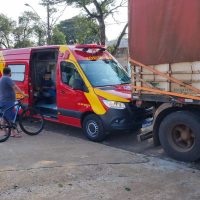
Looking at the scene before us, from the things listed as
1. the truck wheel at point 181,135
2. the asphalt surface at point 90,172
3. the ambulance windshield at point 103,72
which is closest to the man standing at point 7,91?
the asphalt surface at point 90,172

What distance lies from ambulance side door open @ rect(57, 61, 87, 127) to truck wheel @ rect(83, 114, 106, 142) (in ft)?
0.85

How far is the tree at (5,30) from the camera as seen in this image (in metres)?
57.4

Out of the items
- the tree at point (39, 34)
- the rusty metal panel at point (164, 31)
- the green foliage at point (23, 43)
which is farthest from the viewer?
the green foliage at point (23, 43)

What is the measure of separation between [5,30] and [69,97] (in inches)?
2024

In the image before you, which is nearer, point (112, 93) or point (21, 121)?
point (112, 93)

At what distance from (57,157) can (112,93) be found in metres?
2.08

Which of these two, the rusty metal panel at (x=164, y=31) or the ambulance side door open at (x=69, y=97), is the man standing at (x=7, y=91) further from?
the rusty metal panel at (x=164, y=31)

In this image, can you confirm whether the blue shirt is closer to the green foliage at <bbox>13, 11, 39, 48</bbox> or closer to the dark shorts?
the dark shorts

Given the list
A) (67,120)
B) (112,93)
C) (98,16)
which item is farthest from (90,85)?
(98,16)

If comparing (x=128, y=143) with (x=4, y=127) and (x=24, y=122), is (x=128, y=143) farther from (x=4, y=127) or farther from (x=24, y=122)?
(x=4, y=127)

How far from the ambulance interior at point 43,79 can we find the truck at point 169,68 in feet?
11.7

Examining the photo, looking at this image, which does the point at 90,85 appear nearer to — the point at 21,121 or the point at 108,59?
the point at 108,59

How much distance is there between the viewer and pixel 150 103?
7.74m

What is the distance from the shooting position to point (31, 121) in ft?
32.7
